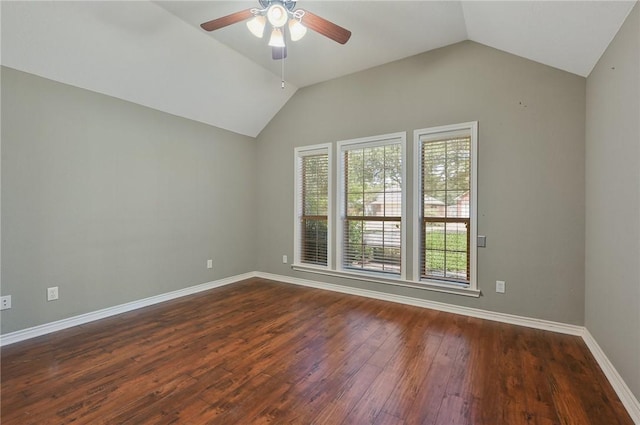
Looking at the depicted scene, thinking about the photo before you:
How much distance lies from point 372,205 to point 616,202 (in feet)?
7.95

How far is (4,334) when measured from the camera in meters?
2.52

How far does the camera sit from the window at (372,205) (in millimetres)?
3789

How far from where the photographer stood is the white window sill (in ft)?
10.7

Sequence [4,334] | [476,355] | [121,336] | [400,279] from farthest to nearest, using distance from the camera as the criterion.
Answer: [400,279] < [121,336] < [4,334] < [476,355]

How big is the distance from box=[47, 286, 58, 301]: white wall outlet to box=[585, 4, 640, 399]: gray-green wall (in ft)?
15.2

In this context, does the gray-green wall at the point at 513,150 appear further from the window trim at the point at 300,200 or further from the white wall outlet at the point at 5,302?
the white wall outlet at the point at 5,302

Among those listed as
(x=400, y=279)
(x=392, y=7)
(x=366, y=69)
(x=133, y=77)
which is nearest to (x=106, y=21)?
(x=133, y=77)

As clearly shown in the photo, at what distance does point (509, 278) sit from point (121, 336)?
3.96 meters

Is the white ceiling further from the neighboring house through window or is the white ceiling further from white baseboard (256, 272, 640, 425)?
white baseboard (256, 272, 640, 425)

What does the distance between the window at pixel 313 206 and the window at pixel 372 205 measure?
289mm

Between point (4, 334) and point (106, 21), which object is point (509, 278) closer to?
point (106, 21)

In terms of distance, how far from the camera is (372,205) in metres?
4.02

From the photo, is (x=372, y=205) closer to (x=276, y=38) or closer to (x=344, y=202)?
(x=344, y=202)

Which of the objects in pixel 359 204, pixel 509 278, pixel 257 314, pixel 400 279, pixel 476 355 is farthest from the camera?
pixel 359 204
